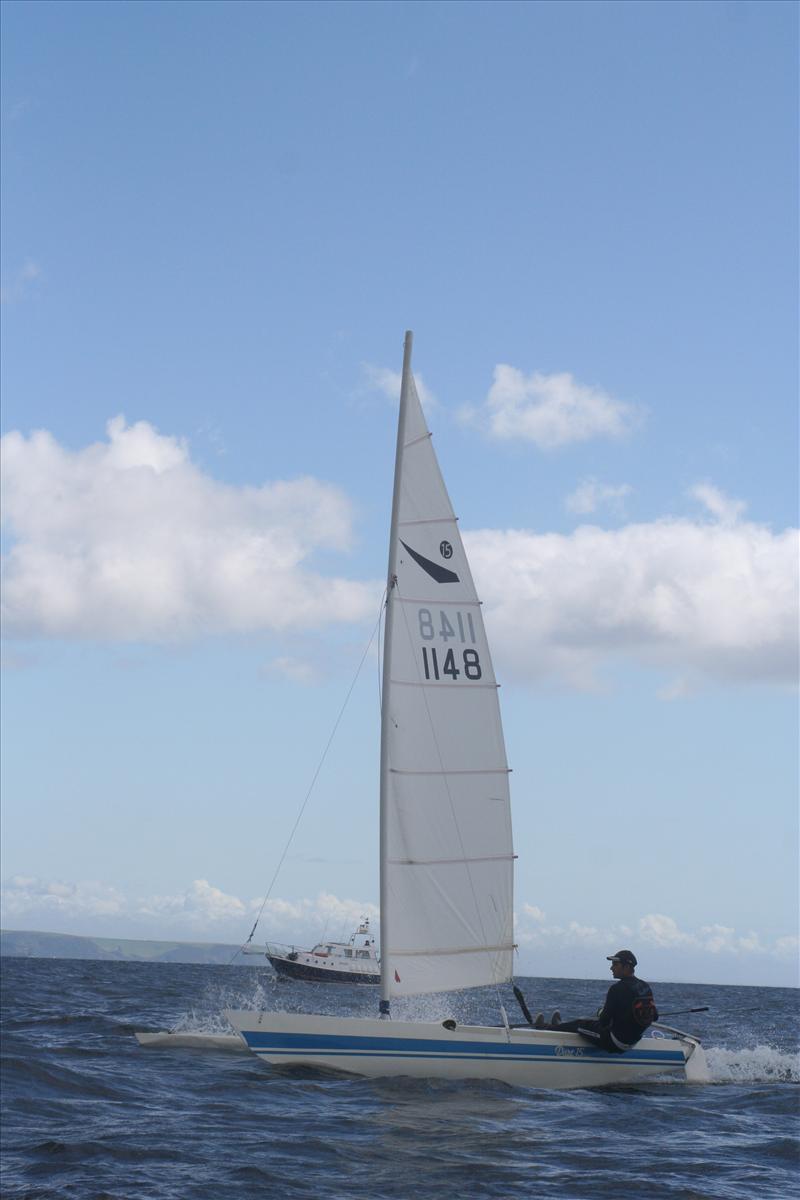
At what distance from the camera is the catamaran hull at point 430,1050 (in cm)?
1819

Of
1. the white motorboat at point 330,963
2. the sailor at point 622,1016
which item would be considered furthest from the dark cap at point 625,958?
the white motorboat at point 330,963

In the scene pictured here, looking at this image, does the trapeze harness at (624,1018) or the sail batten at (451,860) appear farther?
the sail batten at (451,860)

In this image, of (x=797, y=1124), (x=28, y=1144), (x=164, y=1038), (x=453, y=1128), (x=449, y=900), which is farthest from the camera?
(x=164, y=1038)

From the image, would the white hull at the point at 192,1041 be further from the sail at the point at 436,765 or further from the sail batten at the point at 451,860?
the sail batten at the point at 451,860

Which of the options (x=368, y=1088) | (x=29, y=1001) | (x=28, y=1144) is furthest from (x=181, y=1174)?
(x=29, y=1001)

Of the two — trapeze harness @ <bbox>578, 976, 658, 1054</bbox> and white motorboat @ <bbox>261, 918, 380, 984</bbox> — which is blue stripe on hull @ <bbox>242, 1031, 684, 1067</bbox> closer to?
trapeze harness @ <bbox>578, 976, 658, 1054</bbox>

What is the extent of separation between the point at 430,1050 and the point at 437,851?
322cm

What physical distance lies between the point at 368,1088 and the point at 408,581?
27.1 feet

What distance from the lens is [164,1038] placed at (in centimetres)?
2256

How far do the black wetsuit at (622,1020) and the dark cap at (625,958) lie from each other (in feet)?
0.93

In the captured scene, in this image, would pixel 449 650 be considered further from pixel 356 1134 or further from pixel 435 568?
pixel 356 1134

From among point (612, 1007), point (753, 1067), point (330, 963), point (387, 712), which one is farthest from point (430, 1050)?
point (330, 963)

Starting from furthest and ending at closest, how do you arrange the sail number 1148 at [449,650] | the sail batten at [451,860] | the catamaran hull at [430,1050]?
the sail number 1148 at [449,650]
the sail batten at [451,860]
the catamaran hull at [430,1050]

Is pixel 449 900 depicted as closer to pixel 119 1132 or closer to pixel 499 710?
pixel 499 710
